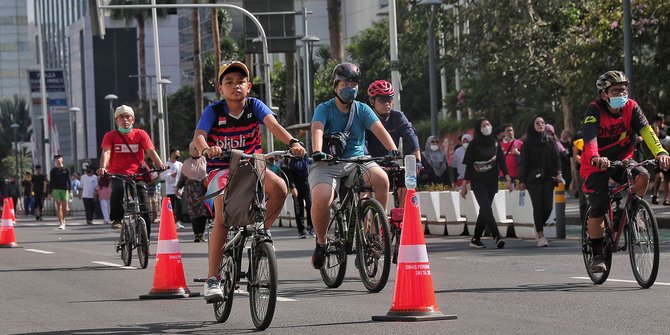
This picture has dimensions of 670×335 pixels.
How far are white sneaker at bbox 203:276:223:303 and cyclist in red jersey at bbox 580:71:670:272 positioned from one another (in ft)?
11.1

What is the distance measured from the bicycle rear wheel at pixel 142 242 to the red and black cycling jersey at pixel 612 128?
6121 millimetres

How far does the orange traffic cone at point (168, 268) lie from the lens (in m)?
12.2

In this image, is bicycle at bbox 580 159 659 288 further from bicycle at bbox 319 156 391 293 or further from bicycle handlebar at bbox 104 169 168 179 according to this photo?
bicycle handlebar at bbox 104 169 168 179

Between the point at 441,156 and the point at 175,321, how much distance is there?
19.1 metres

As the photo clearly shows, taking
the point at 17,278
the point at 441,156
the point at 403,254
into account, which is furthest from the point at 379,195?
the point at 441,156

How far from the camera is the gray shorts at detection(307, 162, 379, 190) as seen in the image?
12289 millimetres

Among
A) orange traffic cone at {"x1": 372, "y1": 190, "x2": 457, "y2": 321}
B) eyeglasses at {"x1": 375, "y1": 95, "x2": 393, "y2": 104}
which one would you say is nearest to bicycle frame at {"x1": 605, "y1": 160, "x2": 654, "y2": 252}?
orange traffic cone at {"x1": 372, "y1": 190, "x2": 457, "y2": 321}

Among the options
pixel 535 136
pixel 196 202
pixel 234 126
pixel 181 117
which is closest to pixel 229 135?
pixel 234 126

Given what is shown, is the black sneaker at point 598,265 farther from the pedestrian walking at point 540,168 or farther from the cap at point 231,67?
the pedestrian walking at point 540,168

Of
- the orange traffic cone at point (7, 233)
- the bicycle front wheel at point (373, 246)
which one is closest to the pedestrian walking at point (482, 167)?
the bicycle front wheel at point (373, 246)

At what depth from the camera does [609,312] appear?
995 cm

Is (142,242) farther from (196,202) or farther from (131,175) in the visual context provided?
(196,202)

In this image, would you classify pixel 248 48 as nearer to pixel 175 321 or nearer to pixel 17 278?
pixel 17 278

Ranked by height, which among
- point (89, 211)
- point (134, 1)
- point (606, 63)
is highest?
point (134, 1)
